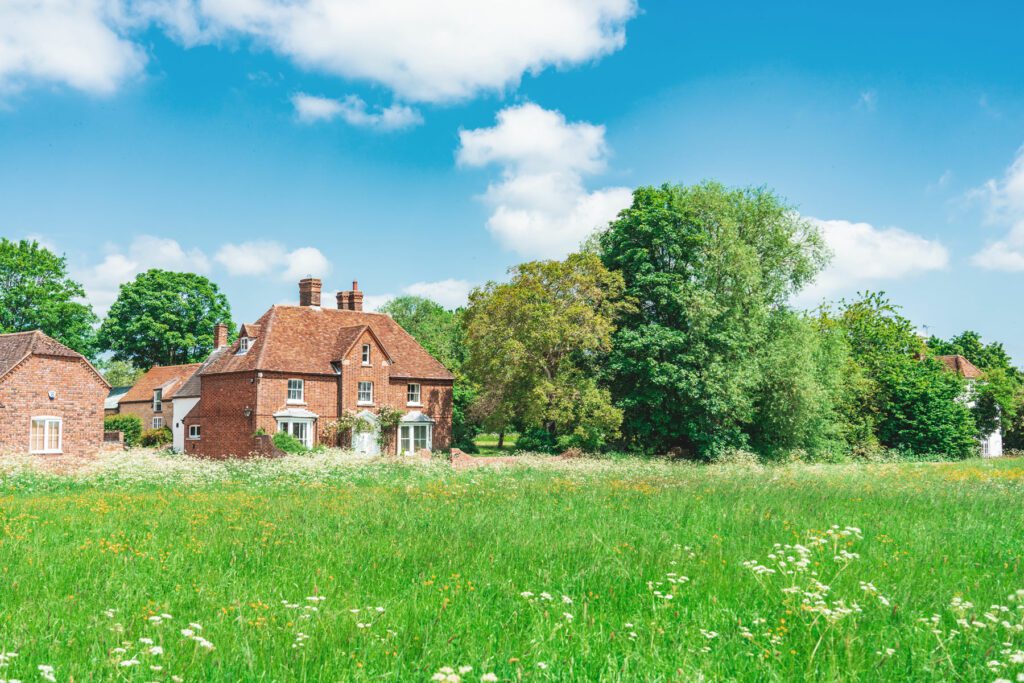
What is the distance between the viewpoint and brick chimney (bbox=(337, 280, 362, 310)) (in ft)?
163

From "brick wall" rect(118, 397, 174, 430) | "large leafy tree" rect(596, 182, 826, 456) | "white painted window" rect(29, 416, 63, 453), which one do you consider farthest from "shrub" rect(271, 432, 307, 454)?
"brick wall" rect(118, 397, 174, 430)

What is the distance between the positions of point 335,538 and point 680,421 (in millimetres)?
31718

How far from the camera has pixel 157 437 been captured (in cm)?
5538

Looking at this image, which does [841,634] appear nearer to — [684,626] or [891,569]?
[684,626]

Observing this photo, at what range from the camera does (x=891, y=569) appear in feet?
31.8

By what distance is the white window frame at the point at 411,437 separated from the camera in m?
44.6

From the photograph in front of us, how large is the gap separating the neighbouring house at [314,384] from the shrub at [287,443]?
6.40ft

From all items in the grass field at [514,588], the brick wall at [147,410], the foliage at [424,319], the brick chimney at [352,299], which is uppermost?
the foliage at [424,319]

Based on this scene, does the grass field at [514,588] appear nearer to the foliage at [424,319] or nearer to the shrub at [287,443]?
the shrub at [287,443]

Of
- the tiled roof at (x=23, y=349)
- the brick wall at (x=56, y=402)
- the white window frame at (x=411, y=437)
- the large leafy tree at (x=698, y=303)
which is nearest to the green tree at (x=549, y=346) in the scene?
the large leafy tree at (x=698, y=303)

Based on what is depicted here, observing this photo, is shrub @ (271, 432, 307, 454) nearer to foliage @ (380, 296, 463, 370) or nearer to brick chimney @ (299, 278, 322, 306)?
brick chimney @ (299, 278, 322, 306)

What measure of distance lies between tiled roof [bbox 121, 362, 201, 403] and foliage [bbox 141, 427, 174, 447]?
11.2ft

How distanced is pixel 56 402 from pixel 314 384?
1265 cm

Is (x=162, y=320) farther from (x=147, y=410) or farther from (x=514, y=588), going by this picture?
(x=514, y=588)
